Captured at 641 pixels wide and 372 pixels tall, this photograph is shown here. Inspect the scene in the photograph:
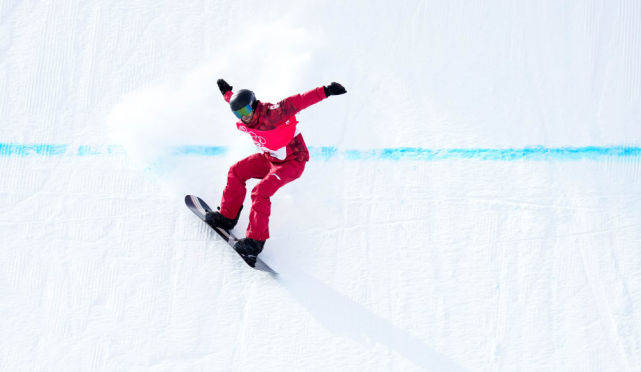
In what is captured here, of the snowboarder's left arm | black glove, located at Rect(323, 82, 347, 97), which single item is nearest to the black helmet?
the snowboarder's left arm

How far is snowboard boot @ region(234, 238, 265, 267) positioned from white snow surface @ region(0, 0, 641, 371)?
136 mm

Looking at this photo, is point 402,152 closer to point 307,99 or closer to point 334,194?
point 334,194

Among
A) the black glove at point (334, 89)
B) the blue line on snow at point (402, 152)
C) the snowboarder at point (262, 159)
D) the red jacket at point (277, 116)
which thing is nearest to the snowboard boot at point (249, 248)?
the snowboarder at point (262, 159)

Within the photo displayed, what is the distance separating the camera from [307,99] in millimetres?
2613

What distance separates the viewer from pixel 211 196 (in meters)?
3.16

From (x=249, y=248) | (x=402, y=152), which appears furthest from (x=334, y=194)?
(x=249, y=248)

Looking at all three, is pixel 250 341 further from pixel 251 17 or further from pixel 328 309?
pixel 251 17

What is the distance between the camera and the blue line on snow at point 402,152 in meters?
3.19

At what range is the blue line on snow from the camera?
319 cm

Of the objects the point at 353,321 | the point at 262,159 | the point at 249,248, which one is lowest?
the point at 353,321

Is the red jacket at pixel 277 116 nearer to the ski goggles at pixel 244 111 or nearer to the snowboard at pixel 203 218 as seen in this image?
the ski goggles at pixel 244 111

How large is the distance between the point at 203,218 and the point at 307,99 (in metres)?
0.85

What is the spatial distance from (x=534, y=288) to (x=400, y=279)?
0.66m

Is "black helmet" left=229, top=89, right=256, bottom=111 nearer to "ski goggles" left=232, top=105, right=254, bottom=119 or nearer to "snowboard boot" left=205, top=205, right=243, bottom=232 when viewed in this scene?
"ski goggles" left=232, top=105, right=254, bottom=119
